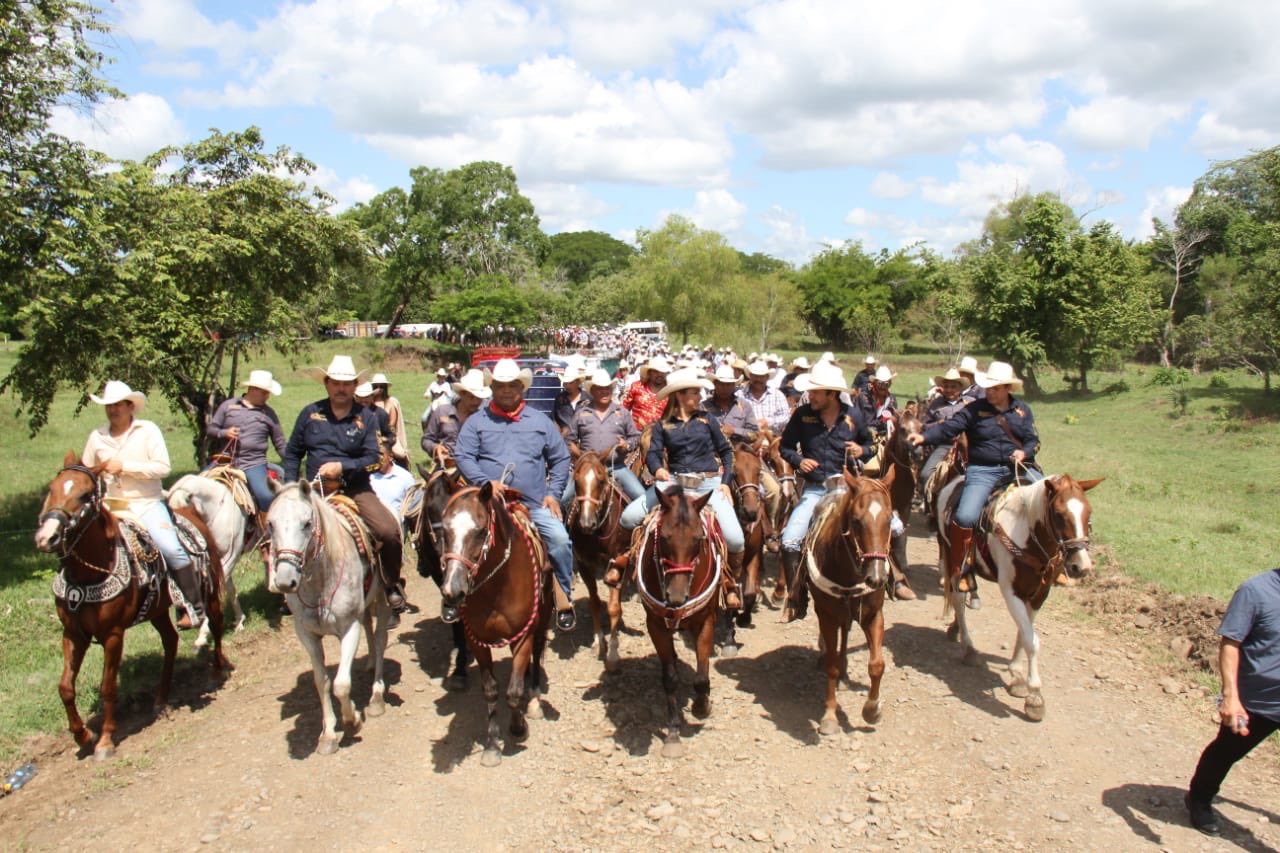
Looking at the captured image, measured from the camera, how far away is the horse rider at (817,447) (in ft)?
24.7

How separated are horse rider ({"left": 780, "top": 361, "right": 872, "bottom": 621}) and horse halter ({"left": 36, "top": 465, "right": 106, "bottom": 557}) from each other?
18.3ft

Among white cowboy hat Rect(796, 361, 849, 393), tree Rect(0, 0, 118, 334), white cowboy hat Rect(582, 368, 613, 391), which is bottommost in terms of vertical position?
white cowboy hat Rect(582, 368, 613, 391)

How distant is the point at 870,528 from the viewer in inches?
237

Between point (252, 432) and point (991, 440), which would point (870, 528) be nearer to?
point (991, 440)

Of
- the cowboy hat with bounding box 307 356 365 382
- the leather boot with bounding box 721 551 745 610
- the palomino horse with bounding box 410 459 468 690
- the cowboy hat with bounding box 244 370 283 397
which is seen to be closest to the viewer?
the palomino horse with bounding box 410 459 468 690

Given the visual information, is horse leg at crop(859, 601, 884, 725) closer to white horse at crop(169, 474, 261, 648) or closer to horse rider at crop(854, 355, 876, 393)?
white horse at crop(169, 474, 261, 648)

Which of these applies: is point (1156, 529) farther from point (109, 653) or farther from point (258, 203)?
point (258, 203)

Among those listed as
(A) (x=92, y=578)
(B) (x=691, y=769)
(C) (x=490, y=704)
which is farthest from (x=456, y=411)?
(B) (x=691, y=769)

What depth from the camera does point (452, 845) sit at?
209 inches

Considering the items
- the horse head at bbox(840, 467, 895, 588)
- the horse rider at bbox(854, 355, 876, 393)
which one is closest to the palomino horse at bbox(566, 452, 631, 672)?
the horse head at bbox(840, 467, 895, 588)

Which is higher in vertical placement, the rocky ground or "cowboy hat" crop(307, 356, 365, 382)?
"cowboy hat" crop(307, 356, 365, 382)

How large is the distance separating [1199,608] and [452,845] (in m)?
7.98

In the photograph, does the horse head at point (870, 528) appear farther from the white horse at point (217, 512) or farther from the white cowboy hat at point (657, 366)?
the white horse at point (217, 512)

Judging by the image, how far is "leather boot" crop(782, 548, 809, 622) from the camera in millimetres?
7262
